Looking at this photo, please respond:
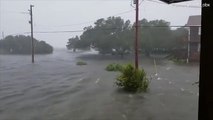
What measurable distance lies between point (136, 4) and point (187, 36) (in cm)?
3152

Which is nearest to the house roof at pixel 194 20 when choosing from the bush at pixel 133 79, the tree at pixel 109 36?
the tree at pixel 109 36

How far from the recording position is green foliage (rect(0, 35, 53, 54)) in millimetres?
89812

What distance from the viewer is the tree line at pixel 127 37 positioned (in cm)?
5881

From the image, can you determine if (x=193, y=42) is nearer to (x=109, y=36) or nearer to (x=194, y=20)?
(x=194, y=20)

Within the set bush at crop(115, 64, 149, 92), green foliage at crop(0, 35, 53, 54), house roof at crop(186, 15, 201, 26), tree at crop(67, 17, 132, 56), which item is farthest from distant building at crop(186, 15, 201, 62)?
green foliage at crop(0, 35, 53, 54)

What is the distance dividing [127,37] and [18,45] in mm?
36371

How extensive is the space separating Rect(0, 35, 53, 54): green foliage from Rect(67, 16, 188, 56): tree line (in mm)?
16650

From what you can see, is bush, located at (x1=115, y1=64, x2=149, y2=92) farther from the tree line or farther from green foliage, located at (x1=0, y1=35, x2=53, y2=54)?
green foliage, located at (x1=0, y1=35, x2=53, y2=54)

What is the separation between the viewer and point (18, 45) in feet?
296

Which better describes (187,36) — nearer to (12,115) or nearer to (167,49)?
(167,49)

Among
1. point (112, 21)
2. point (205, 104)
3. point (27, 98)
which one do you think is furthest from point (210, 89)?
point (112, 21)

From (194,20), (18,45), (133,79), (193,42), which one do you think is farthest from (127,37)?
(133,79)

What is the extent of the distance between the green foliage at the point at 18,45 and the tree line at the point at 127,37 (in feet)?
54.6

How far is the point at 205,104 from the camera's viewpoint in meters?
4.85
